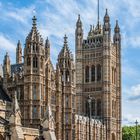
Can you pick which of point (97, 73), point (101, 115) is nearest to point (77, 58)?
point (97, 73)

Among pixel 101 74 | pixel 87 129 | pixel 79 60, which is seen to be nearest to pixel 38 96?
pixel 87 129

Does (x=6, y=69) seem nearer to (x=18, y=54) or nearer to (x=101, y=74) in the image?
(x=18, y=54)

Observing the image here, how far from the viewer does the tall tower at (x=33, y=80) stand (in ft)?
240

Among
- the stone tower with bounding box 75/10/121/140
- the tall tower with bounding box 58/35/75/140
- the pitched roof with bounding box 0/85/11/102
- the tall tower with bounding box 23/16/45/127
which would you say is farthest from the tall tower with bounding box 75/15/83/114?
the tall tower with bounding box 23/16/45/127

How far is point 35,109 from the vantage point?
241 ft

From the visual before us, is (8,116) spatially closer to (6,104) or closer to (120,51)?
(6,104)

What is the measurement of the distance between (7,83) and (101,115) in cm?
6866

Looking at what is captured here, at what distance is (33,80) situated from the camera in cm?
7450

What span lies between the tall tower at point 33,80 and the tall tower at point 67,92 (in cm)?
832

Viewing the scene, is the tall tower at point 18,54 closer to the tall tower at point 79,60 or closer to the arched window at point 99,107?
the tall tower at point 79,60

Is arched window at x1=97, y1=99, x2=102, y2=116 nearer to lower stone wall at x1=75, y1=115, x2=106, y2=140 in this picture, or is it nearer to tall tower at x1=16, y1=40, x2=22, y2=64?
lower stone wall at x1=75, y1=115, x2=106, y2=140

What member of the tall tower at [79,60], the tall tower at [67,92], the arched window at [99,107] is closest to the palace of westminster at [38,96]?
the tall tower at [67,92]

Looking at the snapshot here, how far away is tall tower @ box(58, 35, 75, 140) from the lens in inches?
3241

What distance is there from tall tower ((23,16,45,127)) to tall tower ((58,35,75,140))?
27.3ft
